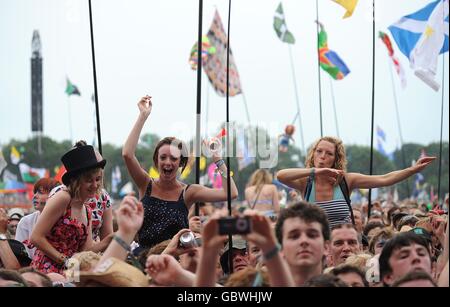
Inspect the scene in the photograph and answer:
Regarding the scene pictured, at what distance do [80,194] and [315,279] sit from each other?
2501 millimetres

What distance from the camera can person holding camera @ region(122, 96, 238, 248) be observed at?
7066 millimetres

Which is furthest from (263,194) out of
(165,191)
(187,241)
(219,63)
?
(219,63)

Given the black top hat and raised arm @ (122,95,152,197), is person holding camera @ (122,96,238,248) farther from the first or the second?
the black top hat

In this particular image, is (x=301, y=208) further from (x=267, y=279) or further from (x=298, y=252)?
(x=267, y=279)

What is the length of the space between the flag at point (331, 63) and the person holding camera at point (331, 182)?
1307cm

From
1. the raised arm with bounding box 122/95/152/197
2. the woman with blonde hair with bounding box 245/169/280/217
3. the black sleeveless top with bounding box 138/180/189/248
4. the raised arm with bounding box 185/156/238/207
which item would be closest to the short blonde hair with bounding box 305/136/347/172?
the raised arm with bounding box 185/156/238/207

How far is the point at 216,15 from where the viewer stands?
74.7ft

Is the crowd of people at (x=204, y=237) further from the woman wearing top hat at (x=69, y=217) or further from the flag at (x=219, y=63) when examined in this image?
the flag at (x=219, y=63)

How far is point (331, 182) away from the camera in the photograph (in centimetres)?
731

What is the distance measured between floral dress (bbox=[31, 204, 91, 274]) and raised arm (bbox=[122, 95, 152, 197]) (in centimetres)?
63

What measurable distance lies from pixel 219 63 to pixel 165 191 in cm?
1631

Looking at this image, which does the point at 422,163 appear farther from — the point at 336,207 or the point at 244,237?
the point at 244,237

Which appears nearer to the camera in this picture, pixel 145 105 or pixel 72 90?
pixel 145 105
